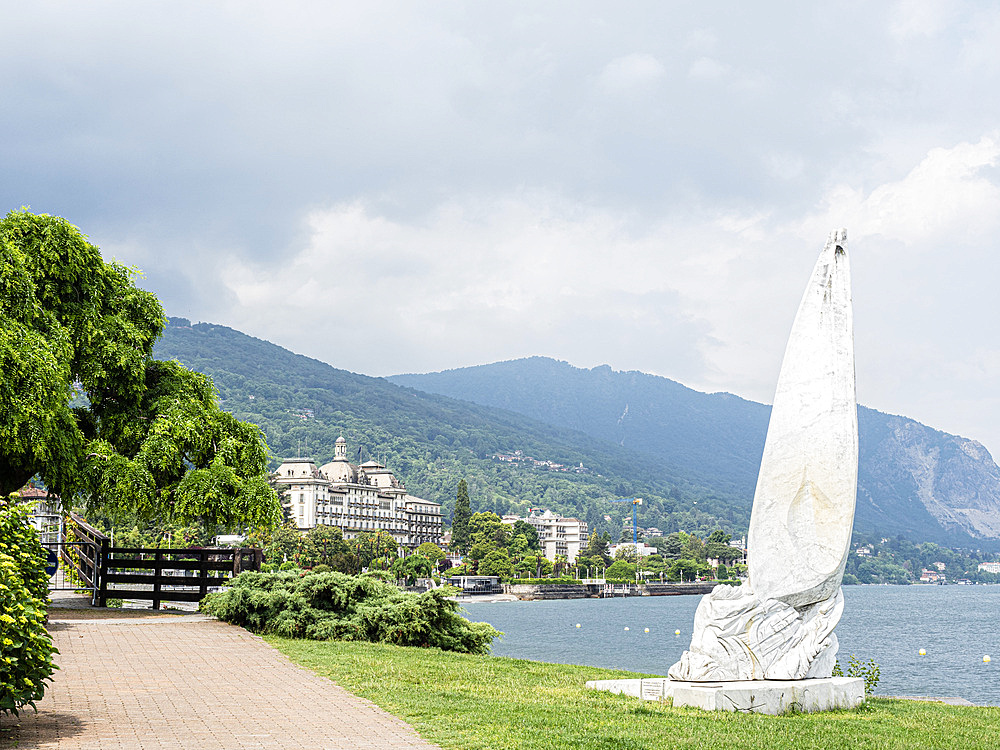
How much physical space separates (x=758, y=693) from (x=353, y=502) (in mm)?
151272

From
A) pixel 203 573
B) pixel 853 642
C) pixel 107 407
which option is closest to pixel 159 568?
pixel 203 573

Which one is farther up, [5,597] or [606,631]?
[5,597]

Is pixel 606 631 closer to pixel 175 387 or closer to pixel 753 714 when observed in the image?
pixel 175 387

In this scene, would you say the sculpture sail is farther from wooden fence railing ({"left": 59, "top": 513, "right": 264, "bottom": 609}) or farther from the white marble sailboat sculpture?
wooden fence railing ({"left": 59, "top": 513, "right": 264, "bottom": 609})

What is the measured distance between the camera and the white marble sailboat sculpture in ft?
38.6

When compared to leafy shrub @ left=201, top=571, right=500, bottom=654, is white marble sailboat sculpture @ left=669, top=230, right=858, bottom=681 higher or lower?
higher

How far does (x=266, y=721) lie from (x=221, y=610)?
8.82m

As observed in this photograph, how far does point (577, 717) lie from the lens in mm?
9953

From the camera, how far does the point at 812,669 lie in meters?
11.9

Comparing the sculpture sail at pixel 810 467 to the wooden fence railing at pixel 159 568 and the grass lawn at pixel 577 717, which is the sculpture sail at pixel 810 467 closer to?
the grass lawn at pixel 577 717

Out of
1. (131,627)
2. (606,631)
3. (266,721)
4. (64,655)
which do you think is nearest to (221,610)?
(131,627)

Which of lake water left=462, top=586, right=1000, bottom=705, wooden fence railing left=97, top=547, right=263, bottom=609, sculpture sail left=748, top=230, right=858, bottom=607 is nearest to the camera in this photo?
sculpture sail left=748, top=230, right=858, bottom=607

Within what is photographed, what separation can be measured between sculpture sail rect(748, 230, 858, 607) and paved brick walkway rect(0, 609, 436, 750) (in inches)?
218

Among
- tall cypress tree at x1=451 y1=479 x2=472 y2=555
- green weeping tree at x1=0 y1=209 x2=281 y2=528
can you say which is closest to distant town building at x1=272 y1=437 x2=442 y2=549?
tall cypress tree at x1=451 y1=479 x2=472 y2=555
